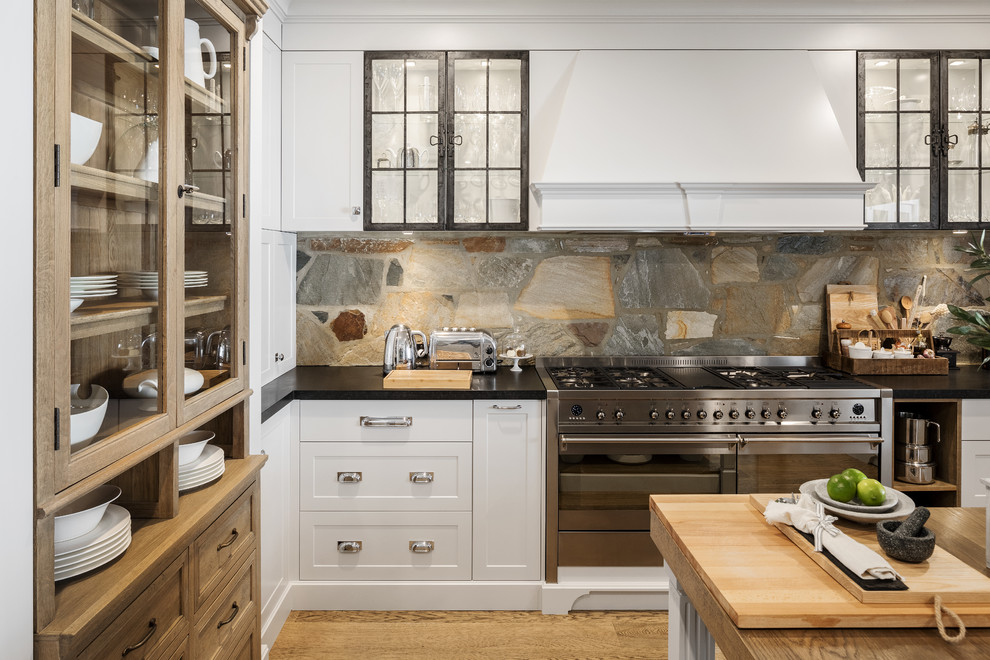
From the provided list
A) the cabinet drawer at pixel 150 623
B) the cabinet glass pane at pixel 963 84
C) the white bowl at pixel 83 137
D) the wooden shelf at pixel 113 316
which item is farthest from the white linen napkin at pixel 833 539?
the cabinet glass pane at pixel 963 84

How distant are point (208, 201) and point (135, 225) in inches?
13.8

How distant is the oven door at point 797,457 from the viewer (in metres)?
2.89

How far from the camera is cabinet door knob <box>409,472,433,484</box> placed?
293cm

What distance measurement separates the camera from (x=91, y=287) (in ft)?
4.19

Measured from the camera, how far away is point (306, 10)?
314 centimetres

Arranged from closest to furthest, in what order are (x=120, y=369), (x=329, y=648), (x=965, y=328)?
1. (x=120, y=369)
2. (x=329, y=648)
3. (x=965, y=328)

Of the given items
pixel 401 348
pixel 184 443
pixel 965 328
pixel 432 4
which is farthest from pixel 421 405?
pixel 965 328

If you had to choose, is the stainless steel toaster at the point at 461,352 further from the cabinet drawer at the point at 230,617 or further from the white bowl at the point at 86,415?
the white bowl at the point at 86,415

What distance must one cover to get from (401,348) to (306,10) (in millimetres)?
1587

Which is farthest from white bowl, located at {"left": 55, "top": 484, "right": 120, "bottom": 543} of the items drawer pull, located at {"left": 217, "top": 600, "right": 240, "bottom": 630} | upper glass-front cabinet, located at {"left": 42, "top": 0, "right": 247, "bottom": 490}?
drawer pull, located at {"left": 217, "top": 600, "right": 240, "bottom": 630}

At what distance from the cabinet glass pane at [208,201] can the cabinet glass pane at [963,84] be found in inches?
124

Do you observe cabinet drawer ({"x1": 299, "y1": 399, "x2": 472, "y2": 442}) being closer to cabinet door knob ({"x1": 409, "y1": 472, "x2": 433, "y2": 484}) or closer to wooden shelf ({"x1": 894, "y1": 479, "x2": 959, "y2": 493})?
cabinet door knob ({"x1": 409, "y1": 472, "x2": 433, "y2": 484})

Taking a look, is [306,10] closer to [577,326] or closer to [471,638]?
[577,326]

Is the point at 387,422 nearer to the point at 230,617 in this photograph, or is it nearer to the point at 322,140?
the point at 230,617
